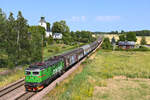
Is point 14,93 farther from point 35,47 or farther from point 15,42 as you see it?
point 35,47

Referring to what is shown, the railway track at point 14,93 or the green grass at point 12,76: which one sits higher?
the green grass at point 12,76

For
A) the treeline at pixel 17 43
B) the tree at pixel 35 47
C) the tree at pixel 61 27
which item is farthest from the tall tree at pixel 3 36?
the tree at pixel 61 27

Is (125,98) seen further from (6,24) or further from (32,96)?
(6,24)

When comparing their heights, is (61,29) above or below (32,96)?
above

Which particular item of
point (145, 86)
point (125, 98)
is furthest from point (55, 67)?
point (145, 86)

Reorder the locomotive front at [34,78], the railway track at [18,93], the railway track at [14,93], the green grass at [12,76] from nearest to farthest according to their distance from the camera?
1. the railway track at [18,93]
2. the railway track at [14,93]
3. the locomotive front at [34,78]
4. the green grass at [12,76]

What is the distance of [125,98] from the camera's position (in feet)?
59.2

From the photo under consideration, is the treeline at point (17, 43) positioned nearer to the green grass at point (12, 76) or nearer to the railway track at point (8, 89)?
the green grass at point (12, 76)

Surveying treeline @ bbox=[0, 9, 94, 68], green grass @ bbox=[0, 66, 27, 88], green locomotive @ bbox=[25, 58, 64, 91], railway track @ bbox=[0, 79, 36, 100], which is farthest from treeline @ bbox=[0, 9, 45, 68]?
green locomotive @ bbox=[25, 58, 64, 91]

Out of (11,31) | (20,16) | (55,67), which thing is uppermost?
(20,16)

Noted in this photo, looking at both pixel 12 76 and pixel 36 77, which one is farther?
pixel 12 76

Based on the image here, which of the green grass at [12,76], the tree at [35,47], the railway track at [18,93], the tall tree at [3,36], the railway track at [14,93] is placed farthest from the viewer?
the tree at [35,47]

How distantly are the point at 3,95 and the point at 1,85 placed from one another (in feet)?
15.4

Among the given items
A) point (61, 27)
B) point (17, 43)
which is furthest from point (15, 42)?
point (61, 27)
